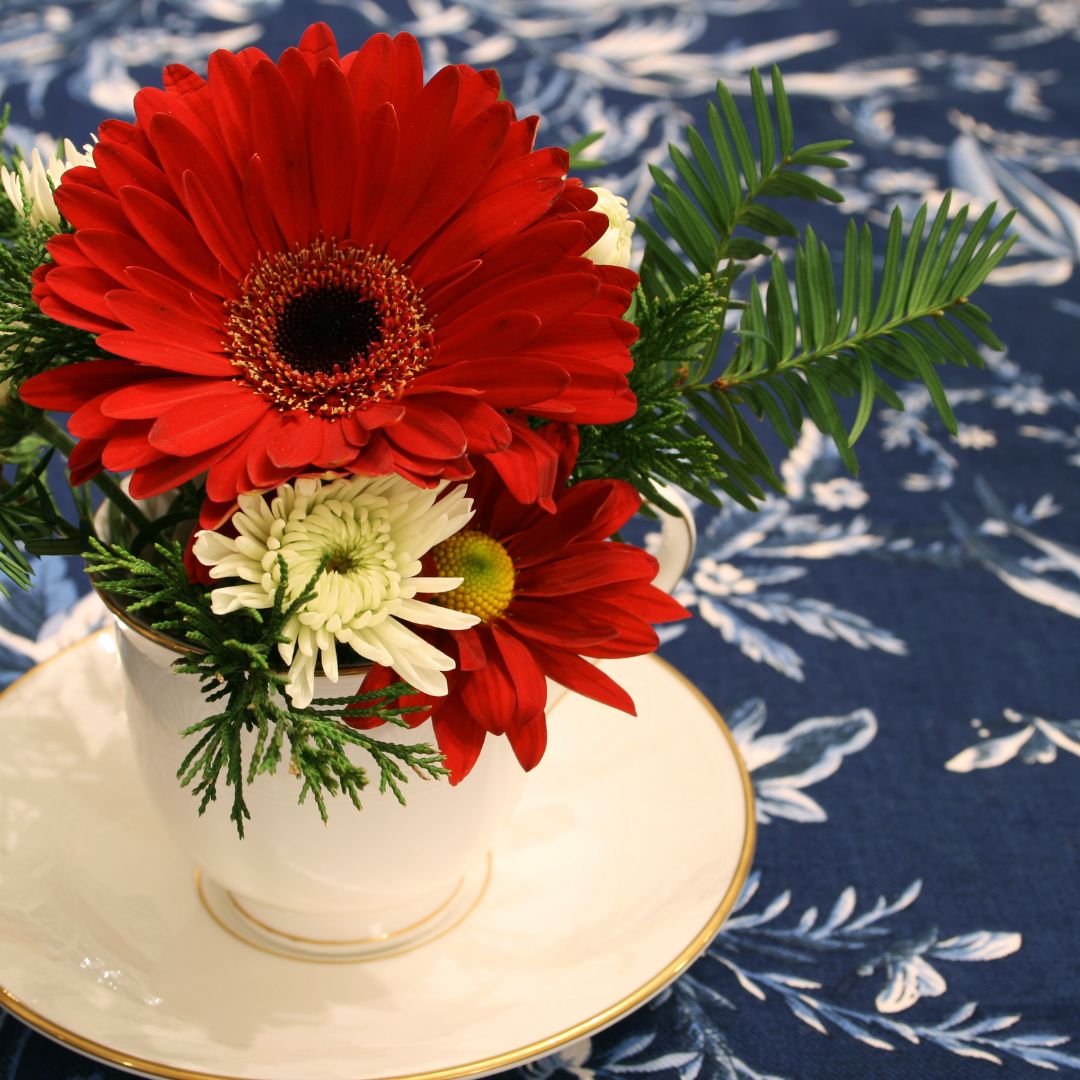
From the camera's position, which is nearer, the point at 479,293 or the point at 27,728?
the point at 479,293

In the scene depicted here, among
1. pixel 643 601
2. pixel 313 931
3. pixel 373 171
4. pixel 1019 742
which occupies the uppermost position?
pixel 373 171

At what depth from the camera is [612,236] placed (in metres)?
0.28

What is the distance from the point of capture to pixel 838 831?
0.46 meters

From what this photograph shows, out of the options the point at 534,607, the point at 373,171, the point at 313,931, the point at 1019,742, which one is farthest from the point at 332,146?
the point at 1019,742

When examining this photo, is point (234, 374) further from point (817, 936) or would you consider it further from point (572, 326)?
point (817, 936)

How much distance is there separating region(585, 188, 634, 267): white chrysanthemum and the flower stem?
0.43ft

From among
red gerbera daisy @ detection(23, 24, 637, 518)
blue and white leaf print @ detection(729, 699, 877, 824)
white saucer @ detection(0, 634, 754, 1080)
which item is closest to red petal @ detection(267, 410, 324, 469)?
red gerbera daisy @ detection(23, 24, 637, 518)

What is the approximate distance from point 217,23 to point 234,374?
77 centimetres

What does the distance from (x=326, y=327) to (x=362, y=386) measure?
0.08 feet

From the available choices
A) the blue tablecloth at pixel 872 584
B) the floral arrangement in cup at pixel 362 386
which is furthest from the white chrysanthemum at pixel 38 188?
the blue tablecloth at pixel 872 584

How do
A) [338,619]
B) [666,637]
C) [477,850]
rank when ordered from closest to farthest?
1. [338,619]
2. [477,850]
3. [666,637]

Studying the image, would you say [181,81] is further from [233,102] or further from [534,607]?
[534,607]

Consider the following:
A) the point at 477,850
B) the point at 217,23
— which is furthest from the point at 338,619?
the point at 217,23

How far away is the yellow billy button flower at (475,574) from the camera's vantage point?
0.93 ft
